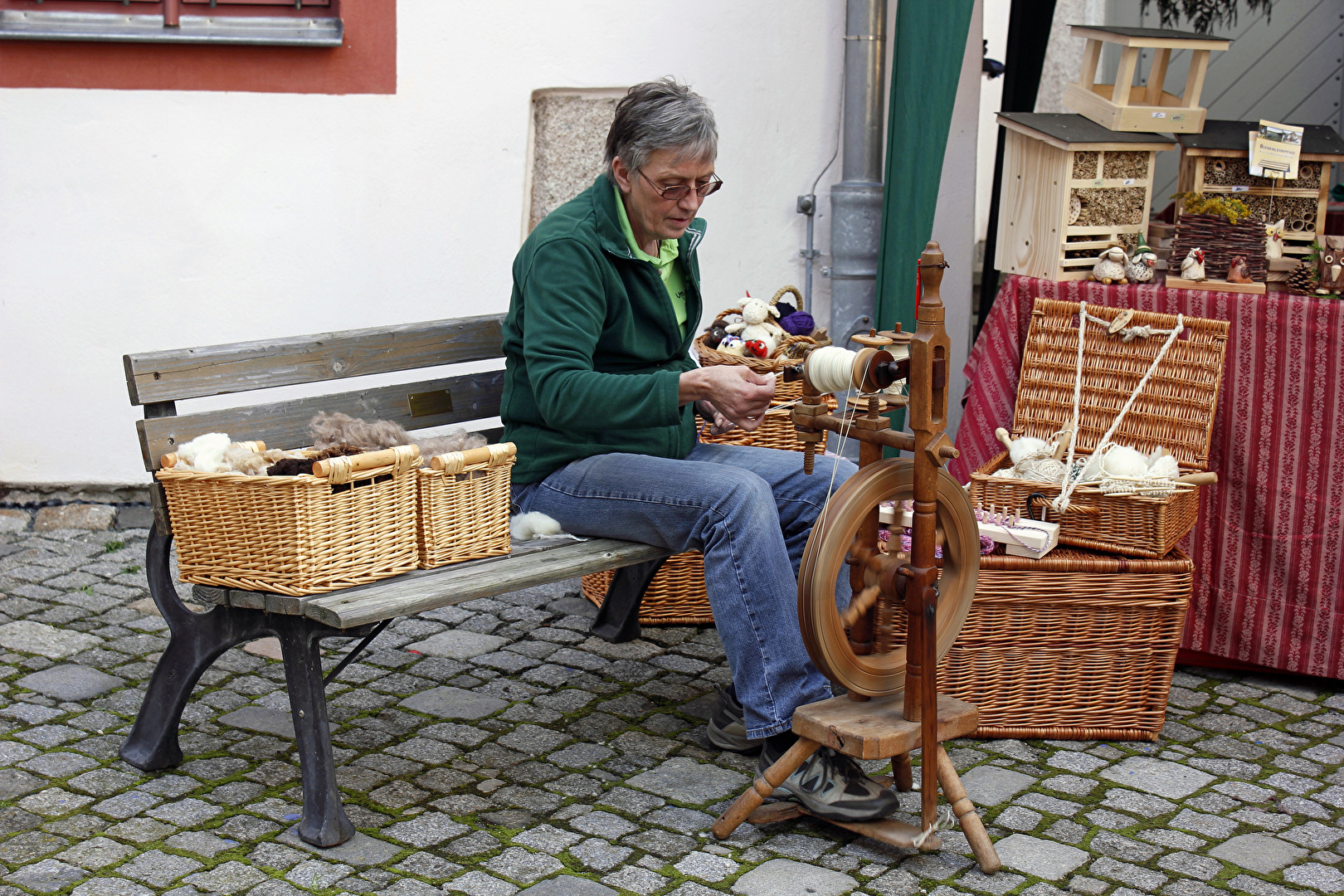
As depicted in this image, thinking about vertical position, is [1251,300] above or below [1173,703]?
above

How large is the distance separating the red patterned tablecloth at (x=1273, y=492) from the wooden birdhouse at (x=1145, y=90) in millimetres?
568

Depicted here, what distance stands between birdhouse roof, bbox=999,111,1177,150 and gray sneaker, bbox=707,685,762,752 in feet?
6.31

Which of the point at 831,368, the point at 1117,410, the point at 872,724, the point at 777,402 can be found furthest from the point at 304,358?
the point at 1117,410

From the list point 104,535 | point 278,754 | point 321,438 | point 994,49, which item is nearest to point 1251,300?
point 321,438

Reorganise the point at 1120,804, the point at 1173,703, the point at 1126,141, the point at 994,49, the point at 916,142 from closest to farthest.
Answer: the point at 1120,804 → the point at 1173,703 → the point at 1126,141 → the point at 916,142 → the point at 994,49

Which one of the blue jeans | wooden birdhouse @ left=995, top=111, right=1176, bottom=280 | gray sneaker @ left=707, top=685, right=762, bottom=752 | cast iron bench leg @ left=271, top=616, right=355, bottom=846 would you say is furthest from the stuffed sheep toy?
cast iron bench leg @ left=271, top=616, right=355, bottom=846

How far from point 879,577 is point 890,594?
1.6 inches

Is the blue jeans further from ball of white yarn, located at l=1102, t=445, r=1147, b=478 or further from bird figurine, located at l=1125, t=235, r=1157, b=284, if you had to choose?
bird figurine, located at l=1125, t=235, r=1157, b=284

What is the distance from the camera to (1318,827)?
290cm

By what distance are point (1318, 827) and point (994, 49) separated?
4.64m

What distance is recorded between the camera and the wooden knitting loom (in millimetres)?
2604

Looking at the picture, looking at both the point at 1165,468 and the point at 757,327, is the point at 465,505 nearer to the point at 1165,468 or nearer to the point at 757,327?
the point at 757,327

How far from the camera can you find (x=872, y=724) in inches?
106

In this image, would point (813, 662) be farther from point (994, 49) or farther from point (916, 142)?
point (994, 49)
